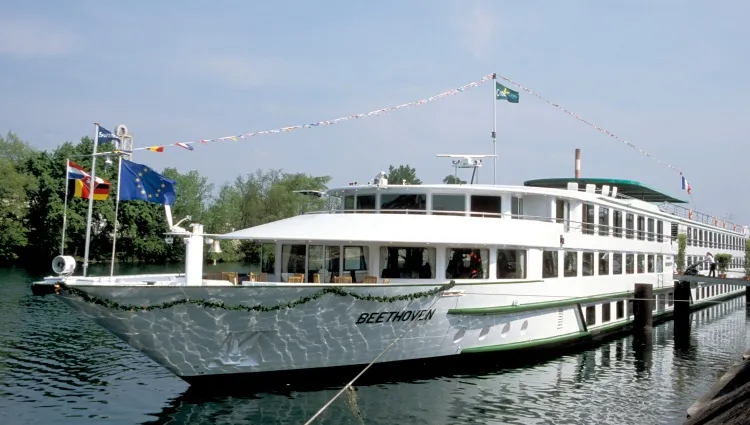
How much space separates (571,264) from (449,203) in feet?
16.3

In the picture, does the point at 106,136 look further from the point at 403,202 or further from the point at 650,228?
the point at 650,228

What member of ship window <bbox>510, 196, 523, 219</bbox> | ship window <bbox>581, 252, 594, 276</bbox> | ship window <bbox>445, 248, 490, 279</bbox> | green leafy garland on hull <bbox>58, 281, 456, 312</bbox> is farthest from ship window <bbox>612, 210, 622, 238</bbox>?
green leafy garland on hull <bbox>58, 281, 456, 312</bbox>

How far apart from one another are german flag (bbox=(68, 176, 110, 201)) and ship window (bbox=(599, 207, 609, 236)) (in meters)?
15.7

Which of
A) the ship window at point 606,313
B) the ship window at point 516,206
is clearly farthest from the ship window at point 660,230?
the ship window at point 516,206

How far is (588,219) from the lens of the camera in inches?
835

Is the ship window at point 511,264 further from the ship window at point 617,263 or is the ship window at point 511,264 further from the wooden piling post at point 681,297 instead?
the wooden piling post at point 681,297

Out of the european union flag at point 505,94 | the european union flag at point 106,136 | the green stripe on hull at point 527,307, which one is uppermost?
the european union flag at point 505,94

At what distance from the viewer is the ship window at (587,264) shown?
2062 cm

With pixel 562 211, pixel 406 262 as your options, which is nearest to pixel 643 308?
pixel 562 211

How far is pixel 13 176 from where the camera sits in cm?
5519

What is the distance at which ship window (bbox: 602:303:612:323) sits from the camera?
21.9 meters

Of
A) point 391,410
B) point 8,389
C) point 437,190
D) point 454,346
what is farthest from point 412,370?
point 8,389

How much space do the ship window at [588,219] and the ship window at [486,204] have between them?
4.41 metres

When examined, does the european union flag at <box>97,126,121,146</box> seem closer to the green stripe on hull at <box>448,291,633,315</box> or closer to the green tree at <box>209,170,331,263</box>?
the green stripe on hull at <box>448,291,633,315</box>
